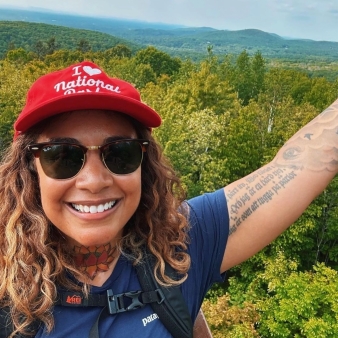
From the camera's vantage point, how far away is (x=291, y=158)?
2.11 metres

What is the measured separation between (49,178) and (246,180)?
1.03 metres

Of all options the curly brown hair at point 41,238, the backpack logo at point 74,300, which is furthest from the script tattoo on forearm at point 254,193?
the backpack logo at point 74,300

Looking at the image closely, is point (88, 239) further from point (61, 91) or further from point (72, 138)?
point (61, 91)

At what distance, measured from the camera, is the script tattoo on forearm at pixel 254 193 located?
201 centimetres

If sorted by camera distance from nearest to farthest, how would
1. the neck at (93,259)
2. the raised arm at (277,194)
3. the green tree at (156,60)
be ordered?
the neck at (93,259) < the raised arm at (277,194) < the green tree at (156,60)

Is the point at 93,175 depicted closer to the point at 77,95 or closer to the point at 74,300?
the point at 77,95

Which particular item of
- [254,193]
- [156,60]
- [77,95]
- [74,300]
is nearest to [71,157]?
[77,95]

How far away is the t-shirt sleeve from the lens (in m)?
1.92

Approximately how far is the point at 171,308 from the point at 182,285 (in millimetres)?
140

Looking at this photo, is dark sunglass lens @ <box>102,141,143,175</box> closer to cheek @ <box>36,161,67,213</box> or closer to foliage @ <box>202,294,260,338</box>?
cheek @ <box>36,161,67,213</box>

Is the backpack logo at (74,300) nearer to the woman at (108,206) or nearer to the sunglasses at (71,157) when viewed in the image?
the woman at (108,206)

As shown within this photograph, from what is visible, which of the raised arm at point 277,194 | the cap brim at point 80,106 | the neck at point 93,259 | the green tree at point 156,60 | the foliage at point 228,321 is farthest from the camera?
the green tree at point 156,60

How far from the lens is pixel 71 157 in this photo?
160cm

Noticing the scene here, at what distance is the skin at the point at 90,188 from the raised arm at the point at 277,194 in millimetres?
579
